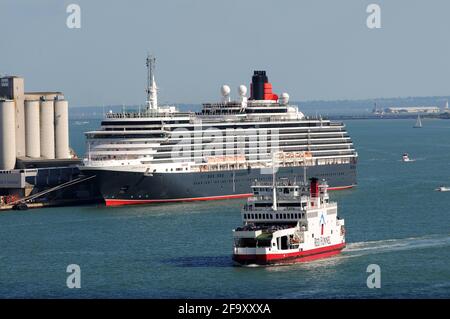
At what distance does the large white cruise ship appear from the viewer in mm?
75688

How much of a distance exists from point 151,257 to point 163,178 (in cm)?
2396

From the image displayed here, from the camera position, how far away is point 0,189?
256 ft

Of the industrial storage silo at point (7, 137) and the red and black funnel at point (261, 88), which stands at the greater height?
the red and black funnel at point (261, 88)

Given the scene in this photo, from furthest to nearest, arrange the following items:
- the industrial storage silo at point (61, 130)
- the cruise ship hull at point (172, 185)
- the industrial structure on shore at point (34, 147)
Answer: the industrial storage silo at point (61, 130) → the industrial structure on shore at point (34, 147) → the cruise ship hull at point (172, 185)

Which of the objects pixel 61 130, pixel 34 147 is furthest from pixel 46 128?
pixel 34 147

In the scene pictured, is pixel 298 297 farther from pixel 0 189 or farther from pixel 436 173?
pixel 436 173

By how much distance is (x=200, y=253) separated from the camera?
52.7 m

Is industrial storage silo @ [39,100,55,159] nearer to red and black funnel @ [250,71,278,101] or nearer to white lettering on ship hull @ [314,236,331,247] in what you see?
red and black funnel @ [250,71,278,101]

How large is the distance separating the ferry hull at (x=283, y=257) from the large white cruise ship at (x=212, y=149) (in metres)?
22.1

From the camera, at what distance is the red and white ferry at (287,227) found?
49375mm

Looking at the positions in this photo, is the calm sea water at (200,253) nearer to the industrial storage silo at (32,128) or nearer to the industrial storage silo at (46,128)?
the industrial storage silo at (32,128)

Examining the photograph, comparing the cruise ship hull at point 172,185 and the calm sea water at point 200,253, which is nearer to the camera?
the calm sea water at point 200,253

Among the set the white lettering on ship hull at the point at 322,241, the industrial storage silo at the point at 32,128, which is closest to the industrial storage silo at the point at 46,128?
the industrial storage silo at the point at 32,128

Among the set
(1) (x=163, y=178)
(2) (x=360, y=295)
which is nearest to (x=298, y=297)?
(2) (x=360, y=295)
